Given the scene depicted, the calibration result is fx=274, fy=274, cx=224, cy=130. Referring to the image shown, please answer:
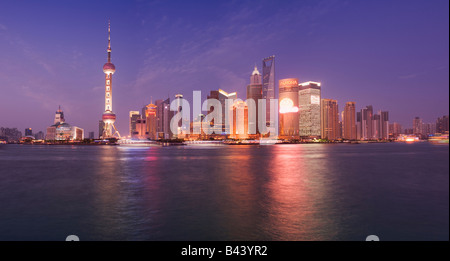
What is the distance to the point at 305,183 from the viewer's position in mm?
34031

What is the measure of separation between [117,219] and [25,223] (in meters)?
5.54

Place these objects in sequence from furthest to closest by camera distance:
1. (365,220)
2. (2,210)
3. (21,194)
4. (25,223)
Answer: (21,194) < (2,210) < (365,220) < (25,223)

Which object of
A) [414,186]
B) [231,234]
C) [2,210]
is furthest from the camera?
[414,186]

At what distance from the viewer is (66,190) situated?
2936 centimetres

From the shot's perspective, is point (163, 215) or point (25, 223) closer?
point (25, 223)

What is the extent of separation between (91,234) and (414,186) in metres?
36.1
